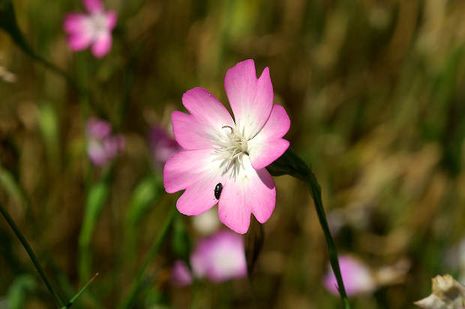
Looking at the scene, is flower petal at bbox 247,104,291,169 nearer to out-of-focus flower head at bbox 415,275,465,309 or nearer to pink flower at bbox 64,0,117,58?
out-of-focus flower head at bbox 415,275,465,309

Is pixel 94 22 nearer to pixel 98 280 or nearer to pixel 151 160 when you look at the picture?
pixel 151 160

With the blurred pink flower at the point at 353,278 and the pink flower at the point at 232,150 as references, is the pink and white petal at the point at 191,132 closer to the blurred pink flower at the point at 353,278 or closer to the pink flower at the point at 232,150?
the pink flower at the point at 232,150

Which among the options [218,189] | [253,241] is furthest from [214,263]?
[218,189]

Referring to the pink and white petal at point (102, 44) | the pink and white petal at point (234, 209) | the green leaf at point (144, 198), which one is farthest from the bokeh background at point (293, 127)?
the pink and white petal at point (234, 209)

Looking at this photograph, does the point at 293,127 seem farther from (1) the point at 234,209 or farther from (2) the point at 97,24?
(1) the point at 234,209

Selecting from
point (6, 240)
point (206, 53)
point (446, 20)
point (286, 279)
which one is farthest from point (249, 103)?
point (446, 20)

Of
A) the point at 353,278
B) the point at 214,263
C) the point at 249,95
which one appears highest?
the point at 249,95
